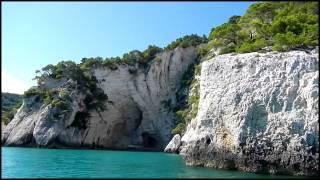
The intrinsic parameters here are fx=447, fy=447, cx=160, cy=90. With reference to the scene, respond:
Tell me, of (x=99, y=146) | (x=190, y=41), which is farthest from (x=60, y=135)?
(x=190, y=41)

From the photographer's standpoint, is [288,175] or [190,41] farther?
[190,41]

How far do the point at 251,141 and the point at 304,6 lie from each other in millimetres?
14047

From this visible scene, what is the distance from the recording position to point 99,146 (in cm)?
6794

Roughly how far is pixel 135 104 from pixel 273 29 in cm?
4139

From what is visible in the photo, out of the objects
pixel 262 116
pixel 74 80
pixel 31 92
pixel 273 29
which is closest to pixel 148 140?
pixel 74 80

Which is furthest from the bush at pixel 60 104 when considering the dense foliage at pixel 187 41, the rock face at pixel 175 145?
the dense foliage at pixel 187 41

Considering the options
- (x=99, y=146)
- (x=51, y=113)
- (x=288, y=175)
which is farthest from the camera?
(x=99, y=146)

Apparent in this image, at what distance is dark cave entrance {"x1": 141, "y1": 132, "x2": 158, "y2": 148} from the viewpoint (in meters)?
69.8

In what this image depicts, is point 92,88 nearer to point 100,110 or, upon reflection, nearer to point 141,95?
point 100,110

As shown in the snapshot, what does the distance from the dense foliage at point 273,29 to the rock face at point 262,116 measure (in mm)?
1614

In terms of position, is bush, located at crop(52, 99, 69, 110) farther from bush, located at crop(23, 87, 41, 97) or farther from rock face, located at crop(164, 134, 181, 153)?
rock face, located at crop(164, 134, 181, 153)

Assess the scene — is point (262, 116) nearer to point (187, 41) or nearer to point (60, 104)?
point (60, 104)

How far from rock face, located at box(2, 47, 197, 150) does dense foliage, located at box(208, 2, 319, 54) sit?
1092 inches

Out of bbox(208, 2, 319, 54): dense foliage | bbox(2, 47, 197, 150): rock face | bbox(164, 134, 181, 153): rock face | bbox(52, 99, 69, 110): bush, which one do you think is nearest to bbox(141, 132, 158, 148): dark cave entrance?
bbox(2, 47, 197, 150): rock face
